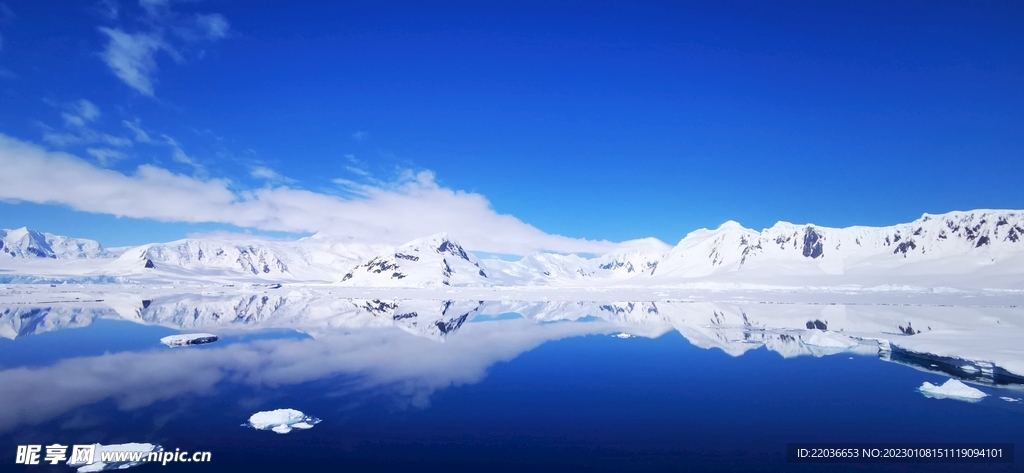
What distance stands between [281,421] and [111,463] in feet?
11.8

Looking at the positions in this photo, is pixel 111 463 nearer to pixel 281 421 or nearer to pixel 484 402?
pixel 281 421

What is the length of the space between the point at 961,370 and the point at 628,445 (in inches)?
674

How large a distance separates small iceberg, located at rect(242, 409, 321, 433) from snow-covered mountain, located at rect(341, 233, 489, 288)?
11964cm

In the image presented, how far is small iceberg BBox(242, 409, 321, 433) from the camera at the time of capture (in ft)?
41.8

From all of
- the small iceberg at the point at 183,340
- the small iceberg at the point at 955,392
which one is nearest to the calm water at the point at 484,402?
the small iceberg at the point at 955,392

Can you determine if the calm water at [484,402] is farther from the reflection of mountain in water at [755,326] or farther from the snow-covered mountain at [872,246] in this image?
the snow-covered mountain at [872,246]

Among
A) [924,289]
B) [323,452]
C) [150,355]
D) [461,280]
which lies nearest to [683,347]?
[323,452]

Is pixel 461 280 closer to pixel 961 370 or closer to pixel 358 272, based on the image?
pixel 358 272

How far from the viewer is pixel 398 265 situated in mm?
150250

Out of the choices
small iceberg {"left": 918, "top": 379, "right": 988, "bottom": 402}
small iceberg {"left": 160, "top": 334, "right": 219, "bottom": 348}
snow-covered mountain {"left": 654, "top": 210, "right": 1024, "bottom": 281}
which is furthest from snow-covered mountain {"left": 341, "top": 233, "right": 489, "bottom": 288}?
small iceberg {"left": 918, "top": 379, "right": 988, "bottom": 402}

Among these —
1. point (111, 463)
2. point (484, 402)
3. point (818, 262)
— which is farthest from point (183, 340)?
point (818, 262)

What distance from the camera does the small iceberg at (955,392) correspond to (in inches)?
609

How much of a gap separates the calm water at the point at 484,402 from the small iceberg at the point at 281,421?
0.40m

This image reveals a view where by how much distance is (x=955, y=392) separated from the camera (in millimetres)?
15688
